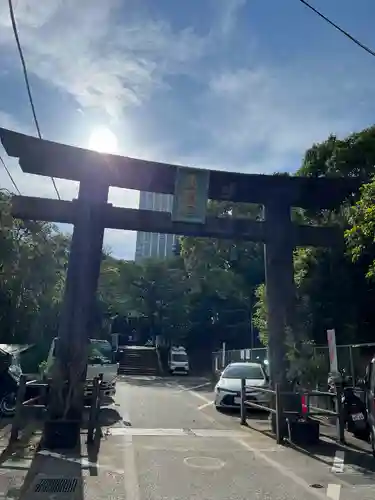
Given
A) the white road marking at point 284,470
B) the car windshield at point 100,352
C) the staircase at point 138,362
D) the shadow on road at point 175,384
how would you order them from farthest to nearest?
the staircase at point 138,362, the shadow on road at point 175,384, the car windshield at point 100,352, the white road marking at point 284,470

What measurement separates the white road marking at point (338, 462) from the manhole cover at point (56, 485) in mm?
3568

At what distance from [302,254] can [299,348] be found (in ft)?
17.5

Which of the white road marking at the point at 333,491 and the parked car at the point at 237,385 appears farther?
the parked car at the point at 237,385

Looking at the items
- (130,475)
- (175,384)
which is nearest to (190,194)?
(130,475)

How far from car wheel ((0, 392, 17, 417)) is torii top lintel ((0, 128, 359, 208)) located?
5602mm

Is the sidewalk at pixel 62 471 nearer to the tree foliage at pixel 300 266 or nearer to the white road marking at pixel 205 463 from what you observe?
the white road marking at pixel 205 463

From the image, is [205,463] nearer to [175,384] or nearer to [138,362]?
[175,384]

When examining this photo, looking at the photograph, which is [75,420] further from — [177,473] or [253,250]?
[253,250]

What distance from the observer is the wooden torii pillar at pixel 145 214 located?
10.5m

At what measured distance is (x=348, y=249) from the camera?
11.9 m

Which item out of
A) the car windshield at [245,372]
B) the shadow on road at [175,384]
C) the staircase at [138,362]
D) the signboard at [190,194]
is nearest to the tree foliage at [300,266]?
the signboard at [190,194]

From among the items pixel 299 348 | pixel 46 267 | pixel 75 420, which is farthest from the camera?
pixel 46 267

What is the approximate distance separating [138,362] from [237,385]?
27451 mm

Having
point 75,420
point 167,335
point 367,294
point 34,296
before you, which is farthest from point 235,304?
point 75,420
